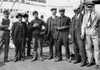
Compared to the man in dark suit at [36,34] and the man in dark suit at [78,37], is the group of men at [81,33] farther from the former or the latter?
the man in dark suit at [36,34]

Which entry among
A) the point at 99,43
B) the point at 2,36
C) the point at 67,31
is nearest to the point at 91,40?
the point at 99,43

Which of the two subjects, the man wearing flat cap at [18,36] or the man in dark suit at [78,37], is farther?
the man wearing flat cap at [18,36]

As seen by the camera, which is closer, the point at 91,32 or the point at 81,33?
the point at 91,32

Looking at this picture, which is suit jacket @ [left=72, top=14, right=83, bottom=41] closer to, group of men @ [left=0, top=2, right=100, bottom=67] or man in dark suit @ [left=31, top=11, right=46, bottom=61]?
group of men @ [left=0, top=2, right=100, bottom=67]

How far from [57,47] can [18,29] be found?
70.3 inches

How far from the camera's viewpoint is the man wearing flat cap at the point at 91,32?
17.4 ft

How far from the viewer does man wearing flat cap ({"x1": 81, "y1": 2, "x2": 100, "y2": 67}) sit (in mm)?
5293

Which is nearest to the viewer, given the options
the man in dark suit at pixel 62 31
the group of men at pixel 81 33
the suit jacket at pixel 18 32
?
the group of men at pixel 81 33

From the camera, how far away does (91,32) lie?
538cm

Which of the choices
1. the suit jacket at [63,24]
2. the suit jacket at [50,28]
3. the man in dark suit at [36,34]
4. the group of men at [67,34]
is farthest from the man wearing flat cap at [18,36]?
the suit jacket at [63,24]

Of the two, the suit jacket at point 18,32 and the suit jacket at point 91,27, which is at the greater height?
the suit jacket at point 91,27

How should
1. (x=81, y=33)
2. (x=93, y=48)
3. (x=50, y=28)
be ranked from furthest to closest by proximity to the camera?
1. (x=50, y=28)
2. (x=81, y=33)
3. (x=93, y=48)

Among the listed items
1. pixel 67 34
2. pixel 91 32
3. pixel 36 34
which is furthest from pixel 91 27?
pixel 36 34

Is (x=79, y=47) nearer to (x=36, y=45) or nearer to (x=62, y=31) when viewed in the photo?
(x=62, y=31)
